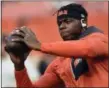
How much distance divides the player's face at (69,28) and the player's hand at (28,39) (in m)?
0.36

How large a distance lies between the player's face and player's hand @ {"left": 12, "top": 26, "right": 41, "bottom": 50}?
1.17 ft

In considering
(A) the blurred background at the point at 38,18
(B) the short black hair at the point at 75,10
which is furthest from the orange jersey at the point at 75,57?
(A) the blurred background at the point at 38,18

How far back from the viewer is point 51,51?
281 cm

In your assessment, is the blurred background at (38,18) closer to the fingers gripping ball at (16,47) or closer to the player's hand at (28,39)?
the fingers gripping ball at (16,47)

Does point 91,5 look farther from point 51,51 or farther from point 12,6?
point 51,51

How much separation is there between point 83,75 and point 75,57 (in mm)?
324

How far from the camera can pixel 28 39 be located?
2.88m

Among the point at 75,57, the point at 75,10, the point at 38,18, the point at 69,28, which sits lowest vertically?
the point at 38,18

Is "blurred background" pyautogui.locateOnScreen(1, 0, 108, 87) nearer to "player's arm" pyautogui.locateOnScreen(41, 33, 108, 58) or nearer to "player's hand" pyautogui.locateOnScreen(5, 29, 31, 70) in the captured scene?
"player's hand" pyautogui.locateOnScreen(5, 29, 31, 70)

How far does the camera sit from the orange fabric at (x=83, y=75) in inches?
111

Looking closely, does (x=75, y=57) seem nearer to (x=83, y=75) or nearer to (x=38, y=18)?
(x=83, y=75)

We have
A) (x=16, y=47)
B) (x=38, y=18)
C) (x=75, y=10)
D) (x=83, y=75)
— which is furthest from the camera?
(x=38, y=18)

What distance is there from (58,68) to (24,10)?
16.6 ft

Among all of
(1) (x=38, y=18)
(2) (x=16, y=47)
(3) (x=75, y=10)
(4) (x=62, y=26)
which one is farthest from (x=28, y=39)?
(1) (x=38, y=18)
